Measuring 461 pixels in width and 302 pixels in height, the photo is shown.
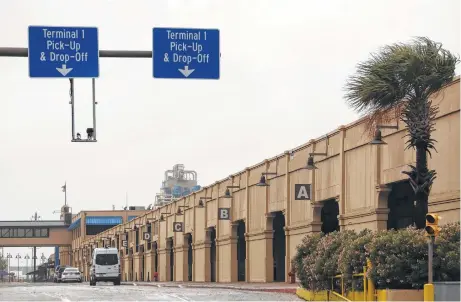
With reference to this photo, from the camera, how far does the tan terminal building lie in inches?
1323

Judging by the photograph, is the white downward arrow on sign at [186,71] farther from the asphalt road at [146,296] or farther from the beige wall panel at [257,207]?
the beige wall panel at [257,207]

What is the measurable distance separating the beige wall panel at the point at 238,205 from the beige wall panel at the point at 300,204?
9.20 metres

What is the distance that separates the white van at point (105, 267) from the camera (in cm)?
6581

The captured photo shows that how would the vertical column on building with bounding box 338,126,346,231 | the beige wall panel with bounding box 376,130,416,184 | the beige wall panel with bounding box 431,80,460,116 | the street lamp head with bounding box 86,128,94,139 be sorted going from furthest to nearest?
the vertical column on building with bounding box 338,126,346,231 < the beige wall panel with bounding box 376,130,416,184 < the beige wall panel with bounding box 431,80,460,116 < the street lamp head with bounding box 86,128,94,139

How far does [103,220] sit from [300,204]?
308 ft

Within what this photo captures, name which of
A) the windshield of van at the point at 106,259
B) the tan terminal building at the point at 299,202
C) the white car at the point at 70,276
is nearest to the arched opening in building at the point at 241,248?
the tan terminal building at the point at 299,202

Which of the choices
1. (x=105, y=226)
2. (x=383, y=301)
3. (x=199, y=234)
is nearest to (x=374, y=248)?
(x=383, y=301)

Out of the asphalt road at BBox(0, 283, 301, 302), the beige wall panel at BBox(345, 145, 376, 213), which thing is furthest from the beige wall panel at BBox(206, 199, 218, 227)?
the asphalt road at BBox(0, 283, 301, 302)

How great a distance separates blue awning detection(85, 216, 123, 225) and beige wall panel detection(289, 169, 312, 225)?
298 ft

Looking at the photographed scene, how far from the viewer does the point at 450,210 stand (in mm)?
32500

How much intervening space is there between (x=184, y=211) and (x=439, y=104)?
45.3m

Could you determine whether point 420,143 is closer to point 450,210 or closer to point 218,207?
point 450,210

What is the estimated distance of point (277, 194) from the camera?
52031 mm

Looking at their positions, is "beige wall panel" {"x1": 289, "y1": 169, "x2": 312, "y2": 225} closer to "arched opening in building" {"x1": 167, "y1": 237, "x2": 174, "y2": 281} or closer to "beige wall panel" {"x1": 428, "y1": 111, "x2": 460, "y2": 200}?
"beige wall panel" {"x1": 428, "y1": 111, "x2": 460, "y2": 200}
